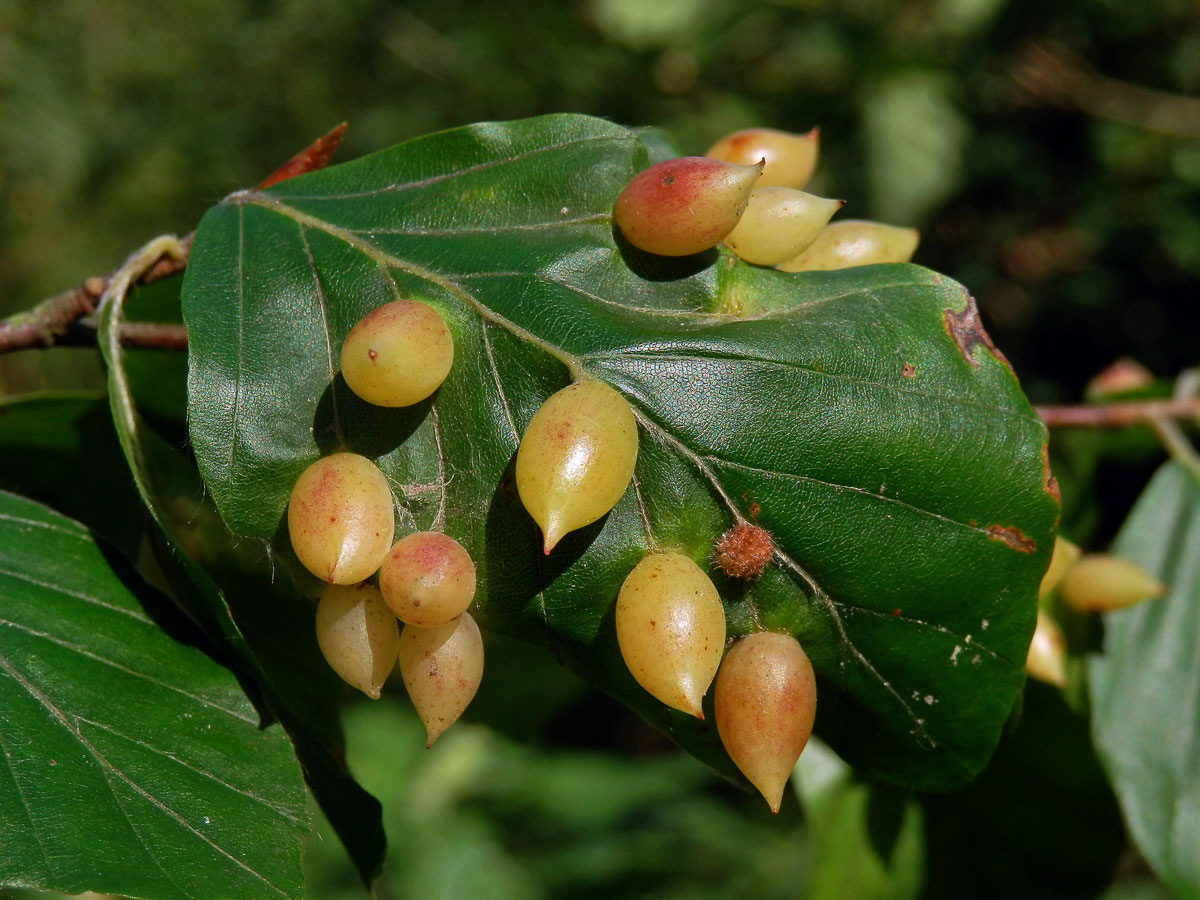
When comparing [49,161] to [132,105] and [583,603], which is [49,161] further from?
[583,603]

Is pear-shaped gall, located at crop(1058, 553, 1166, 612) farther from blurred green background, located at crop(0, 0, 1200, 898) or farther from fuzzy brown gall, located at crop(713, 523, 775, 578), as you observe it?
blurred green background, located at crop(0, 0, 1200, 898)

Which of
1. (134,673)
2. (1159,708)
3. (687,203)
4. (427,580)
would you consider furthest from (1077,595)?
(134,673)

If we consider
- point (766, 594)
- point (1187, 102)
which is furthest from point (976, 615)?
point (1187, 102)

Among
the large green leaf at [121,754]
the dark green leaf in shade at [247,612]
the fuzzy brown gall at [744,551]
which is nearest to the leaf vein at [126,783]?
the large green leaf at [121,754]

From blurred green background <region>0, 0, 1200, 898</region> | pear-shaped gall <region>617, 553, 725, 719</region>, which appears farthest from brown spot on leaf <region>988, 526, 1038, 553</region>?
blurred green background <region>0, 0, 1200, 898</region>

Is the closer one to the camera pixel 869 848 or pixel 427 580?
pixel 427 580

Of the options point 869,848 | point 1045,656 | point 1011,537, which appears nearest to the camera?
point 1011,537

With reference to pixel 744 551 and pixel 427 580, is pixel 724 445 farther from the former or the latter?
pixel 427 580
